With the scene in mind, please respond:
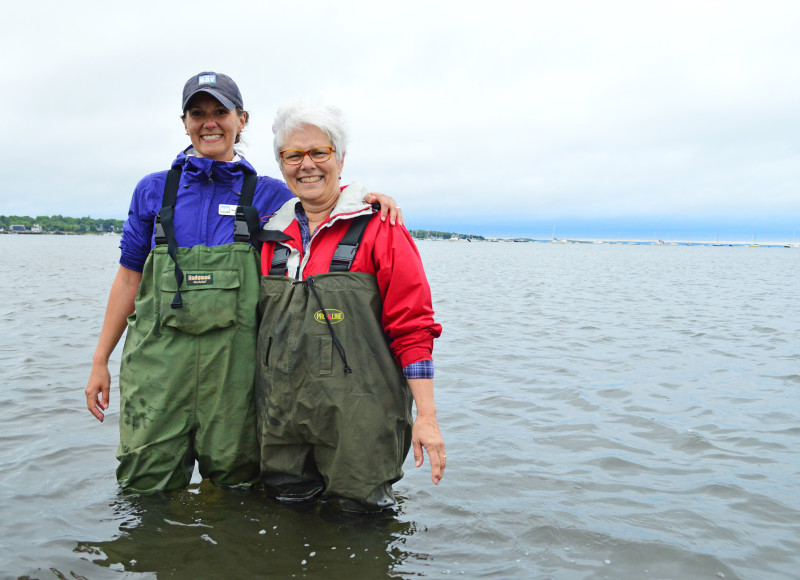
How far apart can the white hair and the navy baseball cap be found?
39cm

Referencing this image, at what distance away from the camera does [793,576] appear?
3984mm

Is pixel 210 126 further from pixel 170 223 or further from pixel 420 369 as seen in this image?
pixel 420 369

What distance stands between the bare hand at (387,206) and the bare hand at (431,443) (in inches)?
45.5

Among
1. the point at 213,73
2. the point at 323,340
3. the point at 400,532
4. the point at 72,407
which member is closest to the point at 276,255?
the point at 323,340

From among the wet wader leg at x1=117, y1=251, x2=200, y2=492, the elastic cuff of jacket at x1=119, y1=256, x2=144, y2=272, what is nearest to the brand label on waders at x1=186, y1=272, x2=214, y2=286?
the wet wader leg at x1=117, y1=251, x2=200, y2=492

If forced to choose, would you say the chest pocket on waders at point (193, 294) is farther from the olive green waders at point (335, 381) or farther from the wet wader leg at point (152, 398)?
the olive green waders at point (335, 381)

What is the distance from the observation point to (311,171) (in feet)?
11.7

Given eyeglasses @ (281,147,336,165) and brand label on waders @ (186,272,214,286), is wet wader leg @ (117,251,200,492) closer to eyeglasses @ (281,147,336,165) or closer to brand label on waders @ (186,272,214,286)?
brand label on waders @ (186,272,214,286)

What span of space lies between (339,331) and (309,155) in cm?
103

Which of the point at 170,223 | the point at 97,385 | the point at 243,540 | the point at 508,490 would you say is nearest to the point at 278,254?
the point at 170,223

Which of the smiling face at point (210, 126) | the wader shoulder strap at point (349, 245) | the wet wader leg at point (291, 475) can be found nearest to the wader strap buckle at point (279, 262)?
the wader shoulder strap at point (349, 245)

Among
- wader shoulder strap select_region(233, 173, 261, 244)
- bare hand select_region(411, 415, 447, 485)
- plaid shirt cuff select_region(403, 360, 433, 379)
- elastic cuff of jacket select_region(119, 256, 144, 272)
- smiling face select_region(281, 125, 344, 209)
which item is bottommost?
bare hand select_region(411, 415, 447, 485)

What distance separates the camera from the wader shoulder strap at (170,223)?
361 cm

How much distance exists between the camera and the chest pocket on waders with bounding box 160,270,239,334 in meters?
3.62
